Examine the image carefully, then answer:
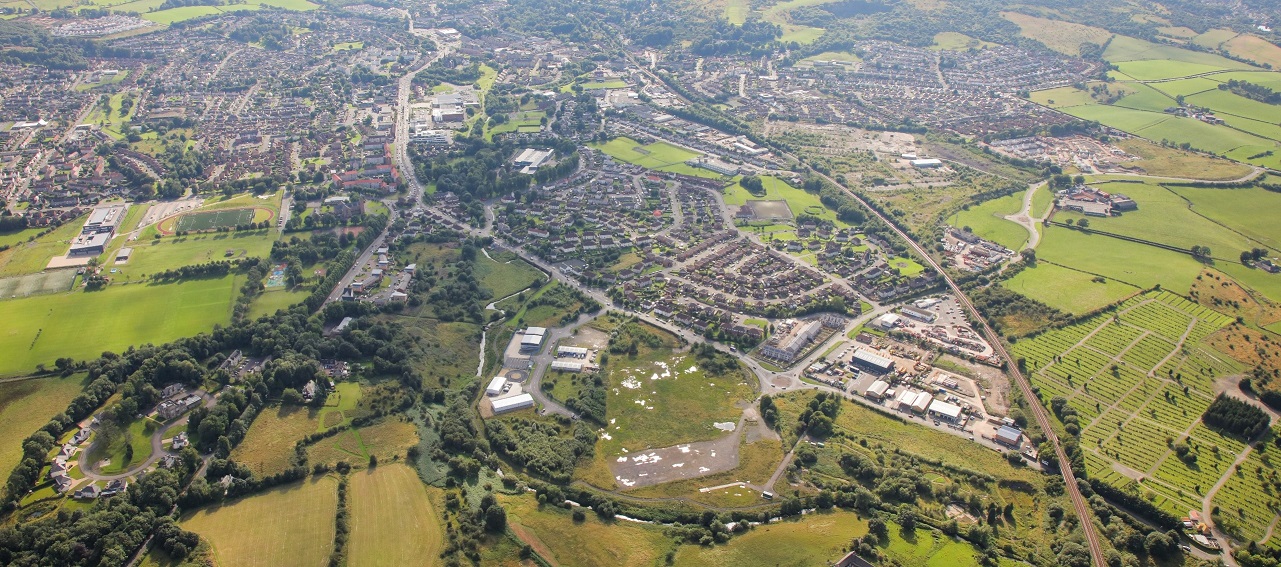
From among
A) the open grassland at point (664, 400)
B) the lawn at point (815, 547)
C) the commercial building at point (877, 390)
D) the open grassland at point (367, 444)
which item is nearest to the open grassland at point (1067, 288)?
the commercial building at point (877, 390)

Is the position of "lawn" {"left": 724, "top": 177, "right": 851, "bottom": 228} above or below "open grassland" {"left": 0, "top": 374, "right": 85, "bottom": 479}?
below

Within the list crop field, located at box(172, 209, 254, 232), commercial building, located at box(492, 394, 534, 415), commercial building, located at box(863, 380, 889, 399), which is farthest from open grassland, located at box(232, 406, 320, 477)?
commercial building, located at box(863, 380, 889, 399)

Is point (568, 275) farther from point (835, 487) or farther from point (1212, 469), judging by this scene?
point (1212, 469)

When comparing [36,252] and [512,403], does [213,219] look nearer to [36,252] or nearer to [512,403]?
[36,252]

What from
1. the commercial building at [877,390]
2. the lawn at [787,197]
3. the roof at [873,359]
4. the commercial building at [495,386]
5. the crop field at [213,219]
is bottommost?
the lawn at [787,197]

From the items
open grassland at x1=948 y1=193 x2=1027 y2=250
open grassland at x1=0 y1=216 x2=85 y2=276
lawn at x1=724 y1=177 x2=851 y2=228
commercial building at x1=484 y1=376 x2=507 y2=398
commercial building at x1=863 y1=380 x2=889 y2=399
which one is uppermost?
commercial building at x1=863 y1=380 x2=889 y2=399

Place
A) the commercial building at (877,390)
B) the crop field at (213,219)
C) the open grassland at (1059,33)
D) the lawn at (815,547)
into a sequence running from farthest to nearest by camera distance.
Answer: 1. the open grassland at (1059,33)
2. the crop field at (213,219)
3. the commercial building at (877,390)
4. the lawn at (815,547)

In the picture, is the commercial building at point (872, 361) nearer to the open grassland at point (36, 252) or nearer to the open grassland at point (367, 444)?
the open grassland at point (367, 444)

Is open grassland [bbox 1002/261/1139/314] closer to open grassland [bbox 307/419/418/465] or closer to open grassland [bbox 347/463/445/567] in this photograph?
open grassland [bbox 307/419/418/465]
